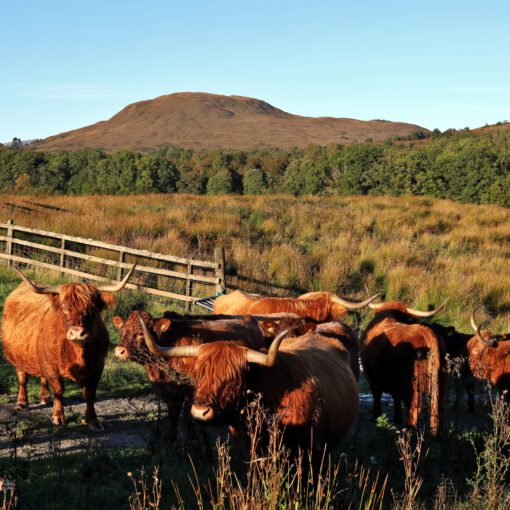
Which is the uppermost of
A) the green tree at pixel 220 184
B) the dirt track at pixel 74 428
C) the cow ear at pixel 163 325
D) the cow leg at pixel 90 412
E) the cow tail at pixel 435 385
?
the green tree at pixel 220 184

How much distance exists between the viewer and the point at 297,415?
14.3 ft

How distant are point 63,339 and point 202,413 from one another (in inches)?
146

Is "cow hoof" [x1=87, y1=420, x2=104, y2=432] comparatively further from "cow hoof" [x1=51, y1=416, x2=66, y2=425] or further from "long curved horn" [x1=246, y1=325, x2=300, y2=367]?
"long curved horn" [x1=246, y1=325, x2=300, y2=367]

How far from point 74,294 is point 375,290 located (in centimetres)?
968

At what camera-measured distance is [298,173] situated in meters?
54.9

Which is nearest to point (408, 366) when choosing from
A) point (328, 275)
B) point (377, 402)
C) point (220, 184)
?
point (377, 402)

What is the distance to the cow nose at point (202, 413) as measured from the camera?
3857mm

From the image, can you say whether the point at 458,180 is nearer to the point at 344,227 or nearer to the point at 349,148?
the point at 349,148

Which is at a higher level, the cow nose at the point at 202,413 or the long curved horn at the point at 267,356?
→ the long curved horn at the point at 267,356

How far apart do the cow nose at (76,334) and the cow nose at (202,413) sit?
309cm

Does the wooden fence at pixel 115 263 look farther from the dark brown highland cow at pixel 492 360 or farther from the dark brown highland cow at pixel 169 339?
the dark brown highland cow at pixel 169 339

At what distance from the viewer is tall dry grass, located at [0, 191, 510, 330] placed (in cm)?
1494

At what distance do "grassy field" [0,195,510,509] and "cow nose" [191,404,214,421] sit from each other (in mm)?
900

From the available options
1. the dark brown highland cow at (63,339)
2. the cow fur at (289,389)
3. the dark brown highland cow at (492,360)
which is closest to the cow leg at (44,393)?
the dark brown highland cow at (63,339)
